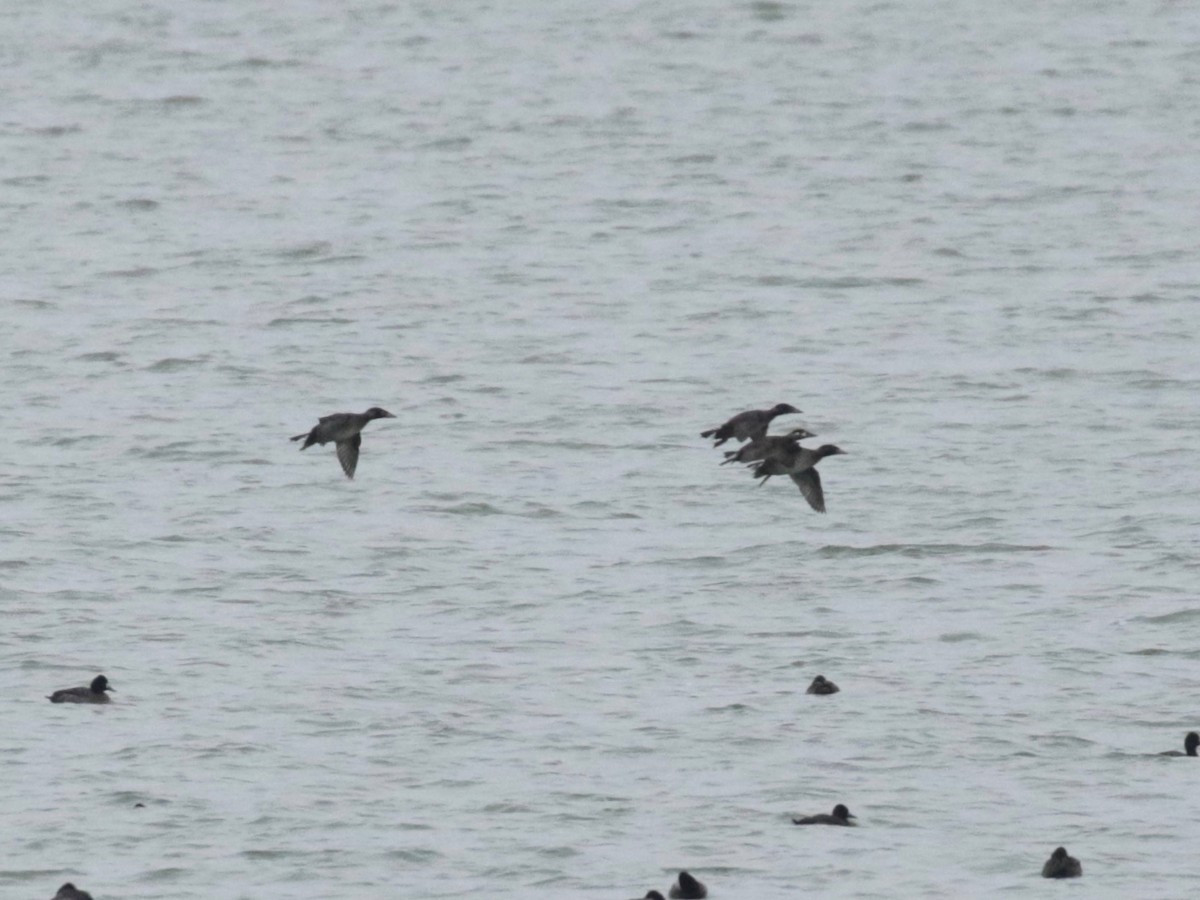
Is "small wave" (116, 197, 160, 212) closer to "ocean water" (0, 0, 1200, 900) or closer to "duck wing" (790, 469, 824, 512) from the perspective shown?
"ocean water" (0, 0, 1200, 900)

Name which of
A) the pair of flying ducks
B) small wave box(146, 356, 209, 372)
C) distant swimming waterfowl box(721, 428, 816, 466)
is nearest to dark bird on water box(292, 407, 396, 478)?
the pair of flying ducks

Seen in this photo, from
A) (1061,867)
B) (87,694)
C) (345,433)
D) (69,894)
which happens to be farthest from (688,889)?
(345,433)

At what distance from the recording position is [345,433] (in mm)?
27734

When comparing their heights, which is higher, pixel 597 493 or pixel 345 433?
pixel 345 433

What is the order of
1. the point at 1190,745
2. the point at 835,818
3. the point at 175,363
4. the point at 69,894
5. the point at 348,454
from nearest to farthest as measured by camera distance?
the point at 69,894 → the point at 835,818 → the point at 1190,745 → the point at 348,454 → the point at 175,363

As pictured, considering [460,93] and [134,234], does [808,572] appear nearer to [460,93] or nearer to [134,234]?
[134,234]

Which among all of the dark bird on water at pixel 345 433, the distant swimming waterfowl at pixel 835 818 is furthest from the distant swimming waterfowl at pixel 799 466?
the distant swimming waterfowl at pixel 835 818

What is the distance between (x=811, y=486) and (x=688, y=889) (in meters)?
6.57

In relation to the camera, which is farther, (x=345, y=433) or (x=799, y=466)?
(x=345, y=433)

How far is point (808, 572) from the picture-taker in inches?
1218

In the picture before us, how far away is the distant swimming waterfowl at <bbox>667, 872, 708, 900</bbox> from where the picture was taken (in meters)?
20.6

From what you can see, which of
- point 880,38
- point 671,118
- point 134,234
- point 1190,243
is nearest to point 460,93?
point 671,118

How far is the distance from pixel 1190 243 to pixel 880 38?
2935cm

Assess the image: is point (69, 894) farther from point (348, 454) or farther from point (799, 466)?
point (799, 466)
